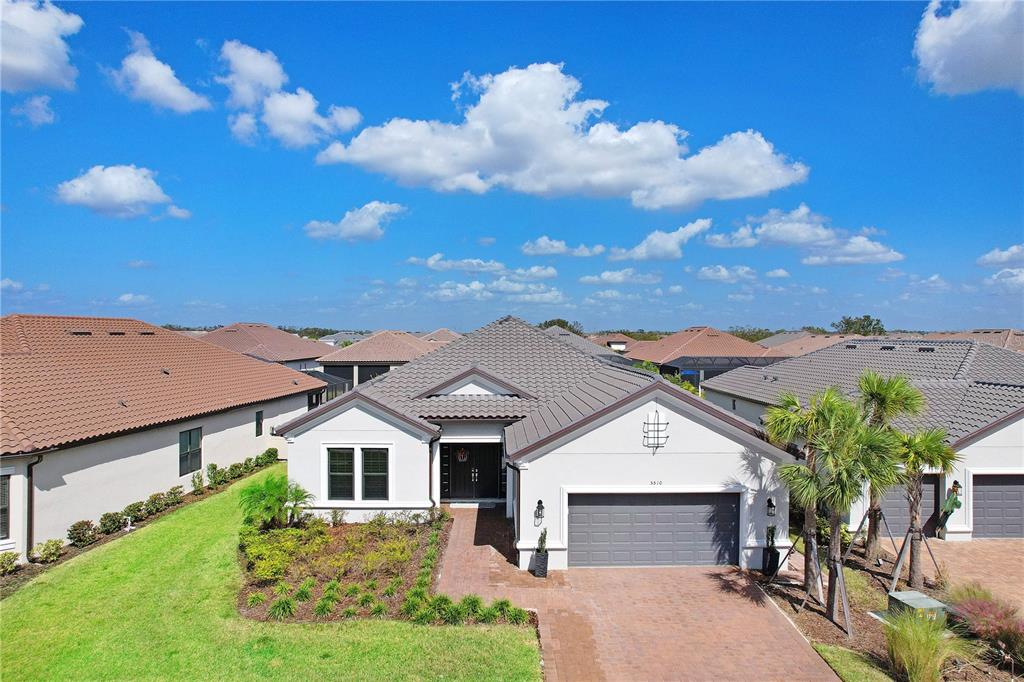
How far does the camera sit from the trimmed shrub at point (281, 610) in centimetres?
1137

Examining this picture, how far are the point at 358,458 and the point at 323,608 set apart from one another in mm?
6062

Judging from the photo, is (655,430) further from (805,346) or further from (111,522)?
(805,346)

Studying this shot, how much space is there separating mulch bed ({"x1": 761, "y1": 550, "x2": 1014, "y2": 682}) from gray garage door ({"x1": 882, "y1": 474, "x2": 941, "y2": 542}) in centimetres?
295

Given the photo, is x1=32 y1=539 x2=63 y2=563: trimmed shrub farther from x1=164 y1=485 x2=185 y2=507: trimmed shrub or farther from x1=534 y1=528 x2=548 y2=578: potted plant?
x1=534 y1=528 x2=548 y2=578: potted plant

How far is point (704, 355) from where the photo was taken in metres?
53.2

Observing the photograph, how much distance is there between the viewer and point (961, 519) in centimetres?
1628

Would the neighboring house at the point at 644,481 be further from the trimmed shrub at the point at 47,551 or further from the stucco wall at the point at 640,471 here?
the trimmed shrub at the point at 47,551

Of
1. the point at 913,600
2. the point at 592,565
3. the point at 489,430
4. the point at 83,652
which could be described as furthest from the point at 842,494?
the point at 83,652

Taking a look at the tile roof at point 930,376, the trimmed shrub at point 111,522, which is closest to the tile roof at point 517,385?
the trimmed shrub at point 111,522

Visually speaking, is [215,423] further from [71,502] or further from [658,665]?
[658,665]

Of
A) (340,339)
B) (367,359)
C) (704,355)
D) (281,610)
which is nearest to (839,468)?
(281,610)

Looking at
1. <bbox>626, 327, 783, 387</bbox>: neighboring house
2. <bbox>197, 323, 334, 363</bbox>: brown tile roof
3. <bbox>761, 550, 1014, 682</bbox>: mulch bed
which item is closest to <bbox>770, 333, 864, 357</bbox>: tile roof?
<bbox>626, 327, 783, 387</bbox>: neighboring house

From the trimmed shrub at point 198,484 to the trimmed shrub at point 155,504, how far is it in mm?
2065

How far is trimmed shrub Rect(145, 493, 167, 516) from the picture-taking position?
17.8 metres
